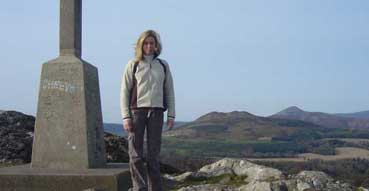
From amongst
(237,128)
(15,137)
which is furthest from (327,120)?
(15,137)

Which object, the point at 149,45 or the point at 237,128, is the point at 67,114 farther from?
the point at 237,128

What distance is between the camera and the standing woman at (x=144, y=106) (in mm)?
6539

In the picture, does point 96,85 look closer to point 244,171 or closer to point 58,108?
point 58,108

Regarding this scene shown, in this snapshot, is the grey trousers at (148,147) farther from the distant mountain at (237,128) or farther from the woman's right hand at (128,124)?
the distant mountain at (237,128)

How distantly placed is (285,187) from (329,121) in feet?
369

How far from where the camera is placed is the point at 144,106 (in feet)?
21.4

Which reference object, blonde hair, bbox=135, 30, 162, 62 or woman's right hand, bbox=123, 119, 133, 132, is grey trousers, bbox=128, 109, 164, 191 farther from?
blonde hair, bbox=135, 30, 162, 62

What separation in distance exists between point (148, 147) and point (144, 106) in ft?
1.73

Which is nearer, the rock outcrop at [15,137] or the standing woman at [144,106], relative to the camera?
the standing woman at [144,106]

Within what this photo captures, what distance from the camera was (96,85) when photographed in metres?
9.45

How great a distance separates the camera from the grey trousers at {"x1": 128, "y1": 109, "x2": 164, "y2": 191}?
258 inches

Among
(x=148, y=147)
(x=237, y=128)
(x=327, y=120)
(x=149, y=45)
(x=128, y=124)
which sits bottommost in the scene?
(x=148, y=147)

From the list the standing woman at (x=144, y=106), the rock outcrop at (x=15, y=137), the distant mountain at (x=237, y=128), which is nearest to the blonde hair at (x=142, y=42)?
the standing woman at (x=144, y=106)

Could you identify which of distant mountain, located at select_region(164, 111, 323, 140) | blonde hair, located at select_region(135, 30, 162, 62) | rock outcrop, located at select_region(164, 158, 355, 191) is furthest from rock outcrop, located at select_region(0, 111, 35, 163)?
distant mountain, located at select_region(164, 111, 323, 140)
